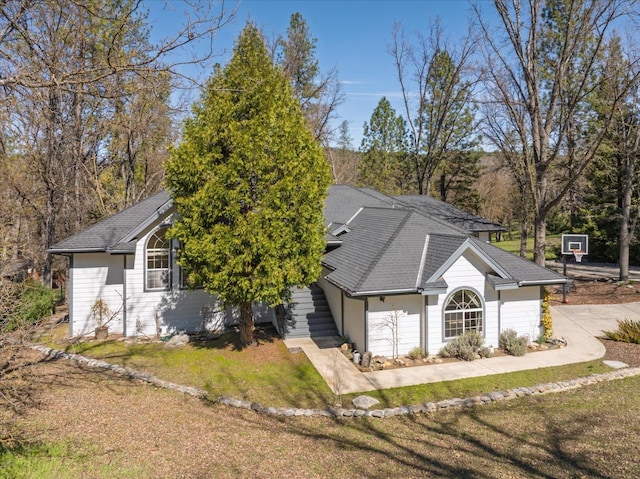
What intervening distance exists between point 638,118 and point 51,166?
104 feet

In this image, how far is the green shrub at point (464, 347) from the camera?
1255 cm

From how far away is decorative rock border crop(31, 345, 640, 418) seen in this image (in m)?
9.20

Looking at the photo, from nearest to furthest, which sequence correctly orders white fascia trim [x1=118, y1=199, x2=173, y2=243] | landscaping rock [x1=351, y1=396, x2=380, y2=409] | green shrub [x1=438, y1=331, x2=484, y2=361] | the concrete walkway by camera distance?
landscaping rock [x1=351, y1=396, x2=380, y2=409]
the concrete walkway
green shrub [x1=438, y1=331, x2=484, y2=361]
white fascia trim [x1=118, y1=199, x2=173, y2=243]

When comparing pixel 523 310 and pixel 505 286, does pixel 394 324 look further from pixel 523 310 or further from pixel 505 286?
pixel 523 310

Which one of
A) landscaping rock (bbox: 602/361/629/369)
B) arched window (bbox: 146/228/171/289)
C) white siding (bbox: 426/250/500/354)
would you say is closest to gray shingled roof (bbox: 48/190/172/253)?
arched window (bbox: 146/228/171/289)

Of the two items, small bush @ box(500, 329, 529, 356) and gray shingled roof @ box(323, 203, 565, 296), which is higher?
gray shingled roof @ box(323, 203, 565, 296)

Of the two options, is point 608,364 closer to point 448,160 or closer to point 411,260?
point 411,260

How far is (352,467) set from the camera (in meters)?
6.90

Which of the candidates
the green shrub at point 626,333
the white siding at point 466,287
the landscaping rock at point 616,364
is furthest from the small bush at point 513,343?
the green shrub at point 626,333

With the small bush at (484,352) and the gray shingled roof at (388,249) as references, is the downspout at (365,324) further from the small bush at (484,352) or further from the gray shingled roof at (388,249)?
the small bush at (484,352)

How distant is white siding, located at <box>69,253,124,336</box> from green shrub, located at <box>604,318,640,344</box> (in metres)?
17.5

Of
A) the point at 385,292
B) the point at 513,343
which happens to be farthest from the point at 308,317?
the point at 513,343

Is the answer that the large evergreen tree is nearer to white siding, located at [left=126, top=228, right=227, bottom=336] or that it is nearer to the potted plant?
white siding, located at [left=126, top=228, right=227, bottom=336]

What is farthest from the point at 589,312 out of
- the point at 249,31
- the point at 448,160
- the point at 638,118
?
the point at 448,160
